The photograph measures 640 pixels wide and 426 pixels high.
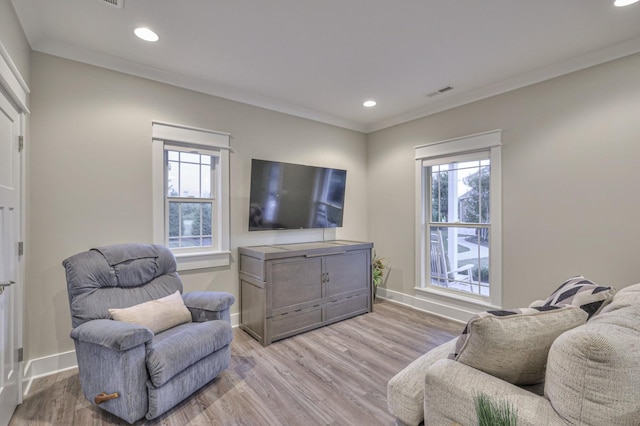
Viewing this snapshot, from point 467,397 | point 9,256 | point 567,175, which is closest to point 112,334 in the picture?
point 9,256

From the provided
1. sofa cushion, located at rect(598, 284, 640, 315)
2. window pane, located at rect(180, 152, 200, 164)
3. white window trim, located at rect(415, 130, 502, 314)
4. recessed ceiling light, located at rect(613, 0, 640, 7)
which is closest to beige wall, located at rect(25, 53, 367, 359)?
Answer: window pane, located at rect(180, 152, 200, 164)

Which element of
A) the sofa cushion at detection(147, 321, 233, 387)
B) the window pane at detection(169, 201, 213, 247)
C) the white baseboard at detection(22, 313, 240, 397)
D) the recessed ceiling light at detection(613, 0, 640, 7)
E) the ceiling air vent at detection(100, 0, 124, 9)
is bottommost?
the white baseboard at detection(22, 313, 240, 397)

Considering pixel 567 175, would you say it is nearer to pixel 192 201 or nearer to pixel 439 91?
pixel 439 91

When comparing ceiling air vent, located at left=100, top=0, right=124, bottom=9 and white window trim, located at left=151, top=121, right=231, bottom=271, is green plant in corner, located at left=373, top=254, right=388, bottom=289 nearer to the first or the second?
white window trim, located at left=151, top=121, right=231, bottom=271

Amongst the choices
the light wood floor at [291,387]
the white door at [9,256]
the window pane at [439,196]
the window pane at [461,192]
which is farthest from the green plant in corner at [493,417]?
the window pane at [439,196]

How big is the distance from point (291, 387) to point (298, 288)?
3.65 feet

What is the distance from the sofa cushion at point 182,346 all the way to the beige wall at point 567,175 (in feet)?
9.84

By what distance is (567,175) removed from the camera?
2.85 m

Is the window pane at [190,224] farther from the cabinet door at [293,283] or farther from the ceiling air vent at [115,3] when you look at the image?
the ceiling air vent at [115,3]

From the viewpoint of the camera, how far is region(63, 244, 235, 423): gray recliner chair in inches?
72.1

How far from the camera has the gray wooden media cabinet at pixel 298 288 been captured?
10.1 feet

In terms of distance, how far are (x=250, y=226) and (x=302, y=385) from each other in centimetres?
181

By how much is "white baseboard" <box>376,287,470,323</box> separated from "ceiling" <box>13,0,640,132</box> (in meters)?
2.56

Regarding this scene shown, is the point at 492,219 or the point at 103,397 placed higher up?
the point at 492,219
